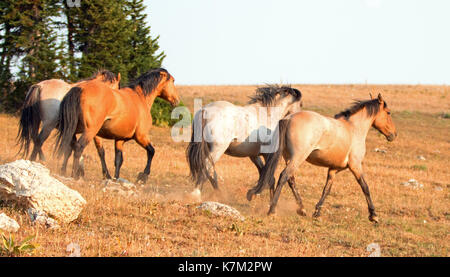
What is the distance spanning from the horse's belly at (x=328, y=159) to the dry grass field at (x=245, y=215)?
1.07m

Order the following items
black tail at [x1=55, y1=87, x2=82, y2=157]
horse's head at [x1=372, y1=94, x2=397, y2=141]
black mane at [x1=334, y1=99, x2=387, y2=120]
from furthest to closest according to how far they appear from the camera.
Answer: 1. horse's head at [x1=372, y1=94, x2=397, y2=141]
2. black mane at [x1=334, y1=99, x2=387, y2=120]
3. black tail at [x1=55, y1=87, x2=82, y2=157]

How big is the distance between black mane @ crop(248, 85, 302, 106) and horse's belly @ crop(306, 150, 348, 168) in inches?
55.6

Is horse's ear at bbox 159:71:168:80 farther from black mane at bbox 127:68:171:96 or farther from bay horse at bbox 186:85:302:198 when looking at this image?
bay horse at bbox 186:85:302:198

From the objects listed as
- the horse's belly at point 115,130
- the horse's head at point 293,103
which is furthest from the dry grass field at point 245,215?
the horse's head at point 293,103

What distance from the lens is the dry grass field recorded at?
6145 mm

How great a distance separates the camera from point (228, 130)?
963 cm

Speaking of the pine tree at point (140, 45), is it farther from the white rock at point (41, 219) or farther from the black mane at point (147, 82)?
the white rock at point (41, 219)

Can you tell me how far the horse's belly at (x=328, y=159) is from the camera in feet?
31.5

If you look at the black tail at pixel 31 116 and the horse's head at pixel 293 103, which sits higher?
the horse's head at pixel 293 103

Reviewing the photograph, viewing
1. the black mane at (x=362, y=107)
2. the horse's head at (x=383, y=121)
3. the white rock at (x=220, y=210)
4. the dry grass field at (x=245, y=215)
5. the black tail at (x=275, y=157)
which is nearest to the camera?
the dry grass field at (x=245, y=215)

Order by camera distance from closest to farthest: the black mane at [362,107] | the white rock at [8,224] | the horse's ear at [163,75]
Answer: the white rock at [8,224] < the black mane at [362,107] < the horse's ear at [163,75]

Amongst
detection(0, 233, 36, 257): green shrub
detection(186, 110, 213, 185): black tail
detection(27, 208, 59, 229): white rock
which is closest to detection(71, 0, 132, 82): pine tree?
detection(186, 110, 213, 185): black tail
